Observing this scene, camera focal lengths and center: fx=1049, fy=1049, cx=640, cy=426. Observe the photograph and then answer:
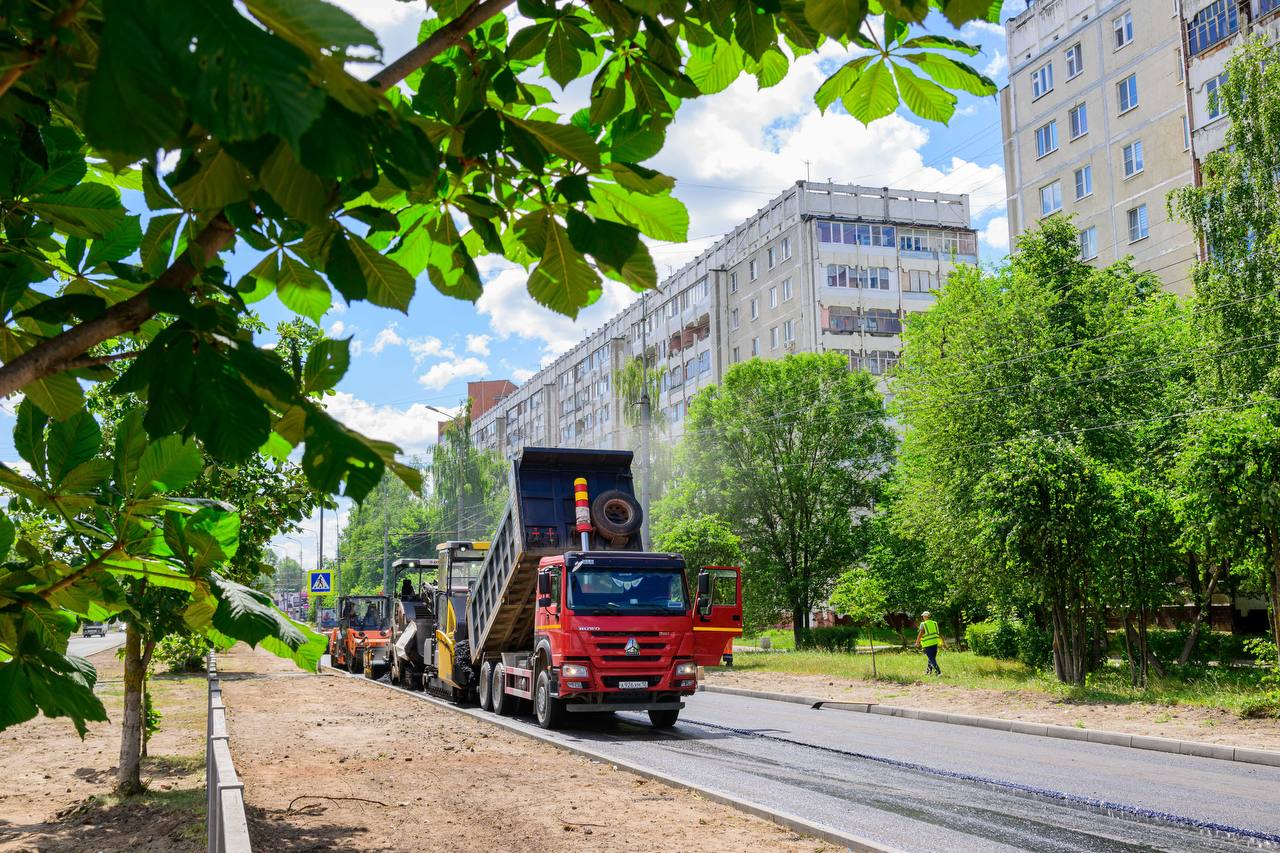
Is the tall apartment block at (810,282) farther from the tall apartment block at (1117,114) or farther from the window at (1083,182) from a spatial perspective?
the window at (1083,182)

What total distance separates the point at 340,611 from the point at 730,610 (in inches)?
943

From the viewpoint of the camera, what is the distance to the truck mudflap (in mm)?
16094

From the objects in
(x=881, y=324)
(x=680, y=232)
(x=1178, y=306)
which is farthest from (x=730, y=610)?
(x=881, y=324)

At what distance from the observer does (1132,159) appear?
39.9 meters

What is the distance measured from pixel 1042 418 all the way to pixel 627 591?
16.5 metres

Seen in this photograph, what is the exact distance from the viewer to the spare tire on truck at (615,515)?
57.3 ft

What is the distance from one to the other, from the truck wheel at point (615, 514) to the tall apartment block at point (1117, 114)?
2385cm

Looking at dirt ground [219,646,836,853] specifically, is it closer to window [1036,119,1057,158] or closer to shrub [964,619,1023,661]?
shrub [964,619,1023,661]

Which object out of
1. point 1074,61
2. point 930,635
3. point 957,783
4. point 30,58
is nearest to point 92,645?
point 930,635

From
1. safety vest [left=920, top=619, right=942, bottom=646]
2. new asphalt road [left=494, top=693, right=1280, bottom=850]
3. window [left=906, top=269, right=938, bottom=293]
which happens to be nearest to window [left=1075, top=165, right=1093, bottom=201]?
window [left=906, top=269, right=938, bottom=293]

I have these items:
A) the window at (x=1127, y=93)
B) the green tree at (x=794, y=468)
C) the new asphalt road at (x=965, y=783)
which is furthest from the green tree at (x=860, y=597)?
the window at (x=1127, y=93)

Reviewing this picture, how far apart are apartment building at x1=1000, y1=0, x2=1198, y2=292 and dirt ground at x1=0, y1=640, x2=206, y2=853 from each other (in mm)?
32262

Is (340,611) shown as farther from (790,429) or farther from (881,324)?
(881,324)

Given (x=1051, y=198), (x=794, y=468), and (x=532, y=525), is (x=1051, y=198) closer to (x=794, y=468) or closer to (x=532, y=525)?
(x=794, y=468)
